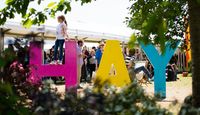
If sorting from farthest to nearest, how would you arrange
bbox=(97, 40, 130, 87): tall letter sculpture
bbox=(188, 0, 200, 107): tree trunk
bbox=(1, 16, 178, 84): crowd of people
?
bbox=(97, 40, 130, 87): tall letter sculpture, bbox=(188, 0, 200, 107): tree trunk, bbox=(1, 16, 178, 84): crowd of people

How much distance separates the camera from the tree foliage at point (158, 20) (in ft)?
8.60

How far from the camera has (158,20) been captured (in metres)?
2.69

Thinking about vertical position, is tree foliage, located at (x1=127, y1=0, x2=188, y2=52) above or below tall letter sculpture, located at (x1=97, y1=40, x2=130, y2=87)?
above

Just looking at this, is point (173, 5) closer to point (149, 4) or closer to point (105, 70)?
point (149, 4)

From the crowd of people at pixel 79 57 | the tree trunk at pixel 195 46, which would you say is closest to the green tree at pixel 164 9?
the tree trunk at pixel 195 46

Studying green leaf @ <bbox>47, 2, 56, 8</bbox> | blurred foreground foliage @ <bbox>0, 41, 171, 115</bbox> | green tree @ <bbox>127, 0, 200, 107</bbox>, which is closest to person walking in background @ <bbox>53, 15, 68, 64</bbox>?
green tree @ <bbox>127, 0, 200, 107</bbox>

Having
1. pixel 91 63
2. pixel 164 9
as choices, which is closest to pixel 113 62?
pixel 91 63

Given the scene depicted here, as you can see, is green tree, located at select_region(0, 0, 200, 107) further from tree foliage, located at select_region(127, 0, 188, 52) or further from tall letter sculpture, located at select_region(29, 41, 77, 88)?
tall letter sculpture, located at select_region(29, 41, 77, 88)

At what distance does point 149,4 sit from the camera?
5.10m

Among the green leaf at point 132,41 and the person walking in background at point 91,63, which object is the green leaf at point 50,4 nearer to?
the green leaf at point 132,41

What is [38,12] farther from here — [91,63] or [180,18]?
[91,63]

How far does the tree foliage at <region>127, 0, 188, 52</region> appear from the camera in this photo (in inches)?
103

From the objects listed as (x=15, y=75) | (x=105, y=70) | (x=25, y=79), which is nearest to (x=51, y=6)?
(x=25, y=79)

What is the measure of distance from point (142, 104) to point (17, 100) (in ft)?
2.43
